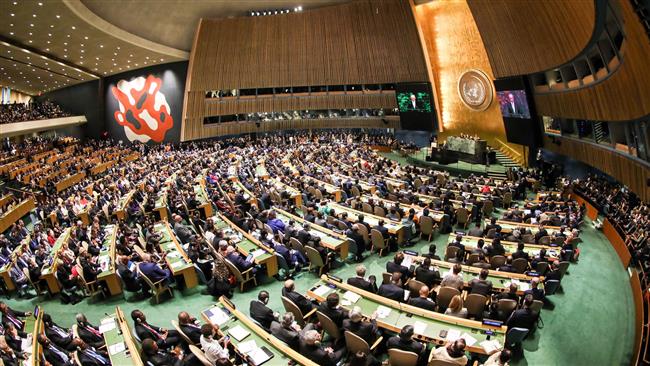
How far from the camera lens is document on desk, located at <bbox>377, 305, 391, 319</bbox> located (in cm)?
574

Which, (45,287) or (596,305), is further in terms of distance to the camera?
(45,287)

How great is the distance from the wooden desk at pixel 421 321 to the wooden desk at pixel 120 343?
2771 mm

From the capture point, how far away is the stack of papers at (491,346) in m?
4.84

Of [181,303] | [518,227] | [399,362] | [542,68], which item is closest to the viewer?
[399,362]

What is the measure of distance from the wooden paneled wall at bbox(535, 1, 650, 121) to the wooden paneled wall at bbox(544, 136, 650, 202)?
1192mm

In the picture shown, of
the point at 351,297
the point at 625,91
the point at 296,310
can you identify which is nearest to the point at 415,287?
the point at 351,297

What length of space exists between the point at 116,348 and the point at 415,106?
988 inches

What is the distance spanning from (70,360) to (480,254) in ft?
24.4

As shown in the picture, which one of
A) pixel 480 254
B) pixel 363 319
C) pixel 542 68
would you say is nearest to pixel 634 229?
pixel 480 254

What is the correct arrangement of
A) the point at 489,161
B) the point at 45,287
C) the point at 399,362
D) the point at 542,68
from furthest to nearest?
the point at 489,161, the point at 542,68, the point at 45,287, the point at 399,362

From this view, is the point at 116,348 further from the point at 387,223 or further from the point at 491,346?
the point at 387,223

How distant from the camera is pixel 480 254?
26.0 feet

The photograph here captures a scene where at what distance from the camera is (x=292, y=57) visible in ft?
98.1

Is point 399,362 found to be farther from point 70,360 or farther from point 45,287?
point 45,287
